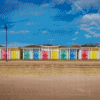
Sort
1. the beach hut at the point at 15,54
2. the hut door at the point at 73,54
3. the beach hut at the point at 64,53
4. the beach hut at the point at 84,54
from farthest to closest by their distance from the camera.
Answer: the beach hut at the point at 15,54, the beach hut at the point at 84,54, the hut door at the point at 73,54, the beach hut at the point at 64,53

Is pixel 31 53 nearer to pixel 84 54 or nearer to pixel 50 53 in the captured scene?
pixel 50 53

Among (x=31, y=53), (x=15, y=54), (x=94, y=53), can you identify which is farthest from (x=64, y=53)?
(x=15, y=54)

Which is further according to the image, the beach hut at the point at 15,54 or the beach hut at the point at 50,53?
the beach hut at the point at 15,54

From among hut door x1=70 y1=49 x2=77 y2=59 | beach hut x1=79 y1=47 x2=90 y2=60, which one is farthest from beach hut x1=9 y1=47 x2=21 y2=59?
beach hut x1=79 y1=47 x2=90 y2=60

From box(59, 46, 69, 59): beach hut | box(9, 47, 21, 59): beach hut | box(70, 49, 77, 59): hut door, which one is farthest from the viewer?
box(9, 47, 21, 59): beach hut

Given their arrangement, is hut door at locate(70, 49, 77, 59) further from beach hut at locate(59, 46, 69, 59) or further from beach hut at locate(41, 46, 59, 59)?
beach hut at locate(41, 46, 59, 59)

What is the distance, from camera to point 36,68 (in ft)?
34.2

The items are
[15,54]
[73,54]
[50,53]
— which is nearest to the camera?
[73,54]

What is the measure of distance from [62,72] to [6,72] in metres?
3.53

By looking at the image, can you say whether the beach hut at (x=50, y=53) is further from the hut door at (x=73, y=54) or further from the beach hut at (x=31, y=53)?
the hut door at (x=73, y=54)

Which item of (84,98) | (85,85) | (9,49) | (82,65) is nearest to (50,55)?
(9,49)

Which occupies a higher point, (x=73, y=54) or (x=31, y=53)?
(x=31, y=53)

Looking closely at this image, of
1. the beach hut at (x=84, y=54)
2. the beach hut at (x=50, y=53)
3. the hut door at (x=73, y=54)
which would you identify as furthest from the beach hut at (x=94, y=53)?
the beach hut at (x=50, y=53)

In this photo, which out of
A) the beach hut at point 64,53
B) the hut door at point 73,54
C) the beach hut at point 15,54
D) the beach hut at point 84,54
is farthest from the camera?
the beach hut at point 15,54
